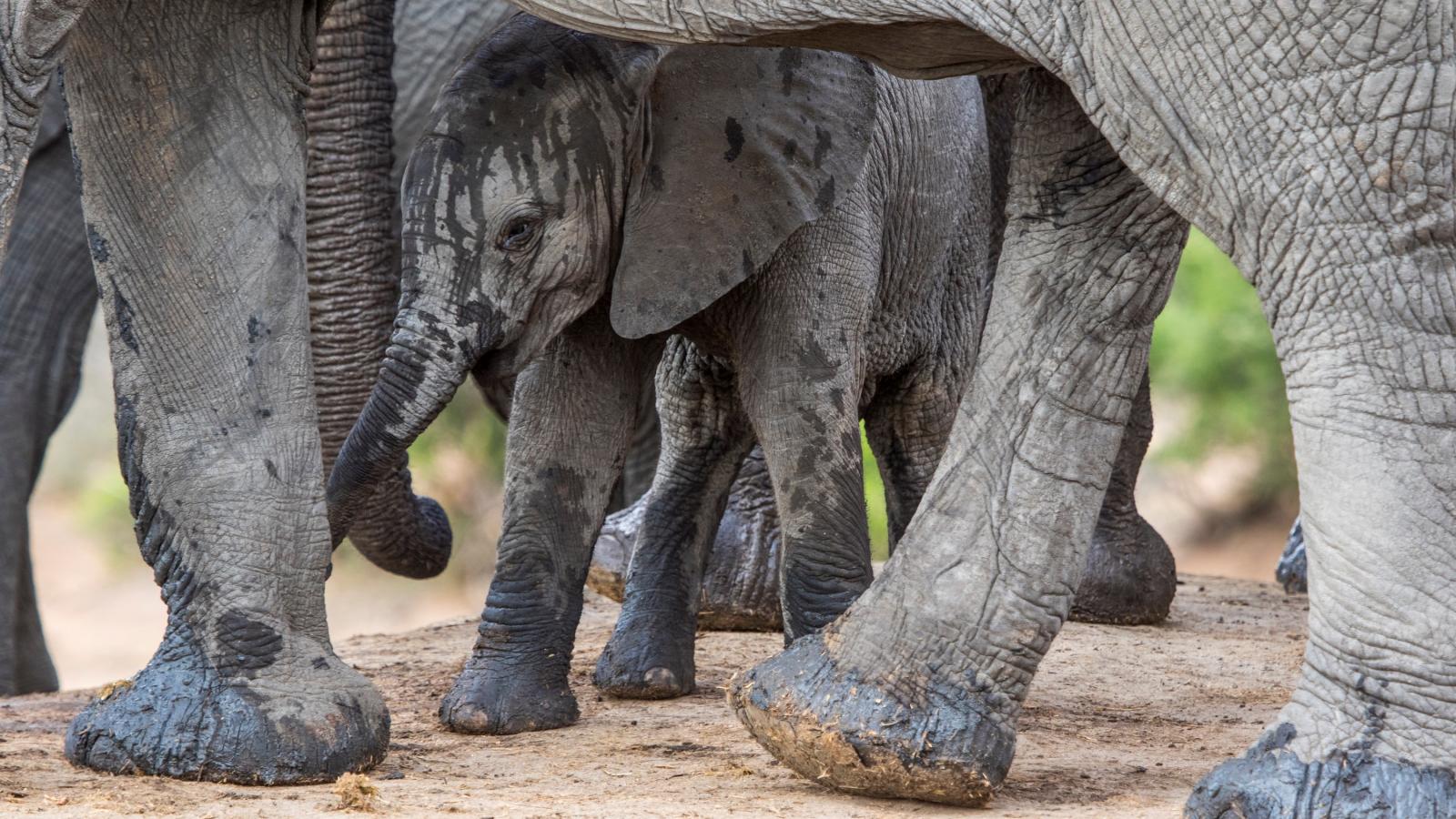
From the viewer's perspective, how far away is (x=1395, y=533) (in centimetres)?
226

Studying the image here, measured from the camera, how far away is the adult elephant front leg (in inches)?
111

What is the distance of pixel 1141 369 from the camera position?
2730 millimetres

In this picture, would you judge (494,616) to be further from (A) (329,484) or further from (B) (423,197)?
(B) (423,197)

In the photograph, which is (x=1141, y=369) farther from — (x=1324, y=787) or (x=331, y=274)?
(x=331, y=274)

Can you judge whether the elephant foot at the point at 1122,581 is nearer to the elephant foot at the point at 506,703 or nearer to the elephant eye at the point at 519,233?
the elephant foot at the point at 506,703

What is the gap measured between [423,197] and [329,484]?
0.46 metres

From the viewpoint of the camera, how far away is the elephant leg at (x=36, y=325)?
5191mm

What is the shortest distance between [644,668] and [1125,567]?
1417 mm

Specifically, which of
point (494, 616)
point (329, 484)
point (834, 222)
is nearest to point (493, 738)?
point (494, 616)

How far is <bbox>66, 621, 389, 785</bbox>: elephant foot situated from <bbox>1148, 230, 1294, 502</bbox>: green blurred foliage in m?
7.84

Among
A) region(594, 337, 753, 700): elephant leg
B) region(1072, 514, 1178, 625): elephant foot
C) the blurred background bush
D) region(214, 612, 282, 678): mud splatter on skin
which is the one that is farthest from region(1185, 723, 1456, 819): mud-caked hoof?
the blurred background bush

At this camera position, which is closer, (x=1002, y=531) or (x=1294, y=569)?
(x=1002, y=531)

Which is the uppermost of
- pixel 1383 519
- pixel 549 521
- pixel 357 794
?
pixel 549 521

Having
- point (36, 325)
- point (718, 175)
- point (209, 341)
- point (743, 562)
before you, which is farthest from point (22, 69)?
point (36, 325)
